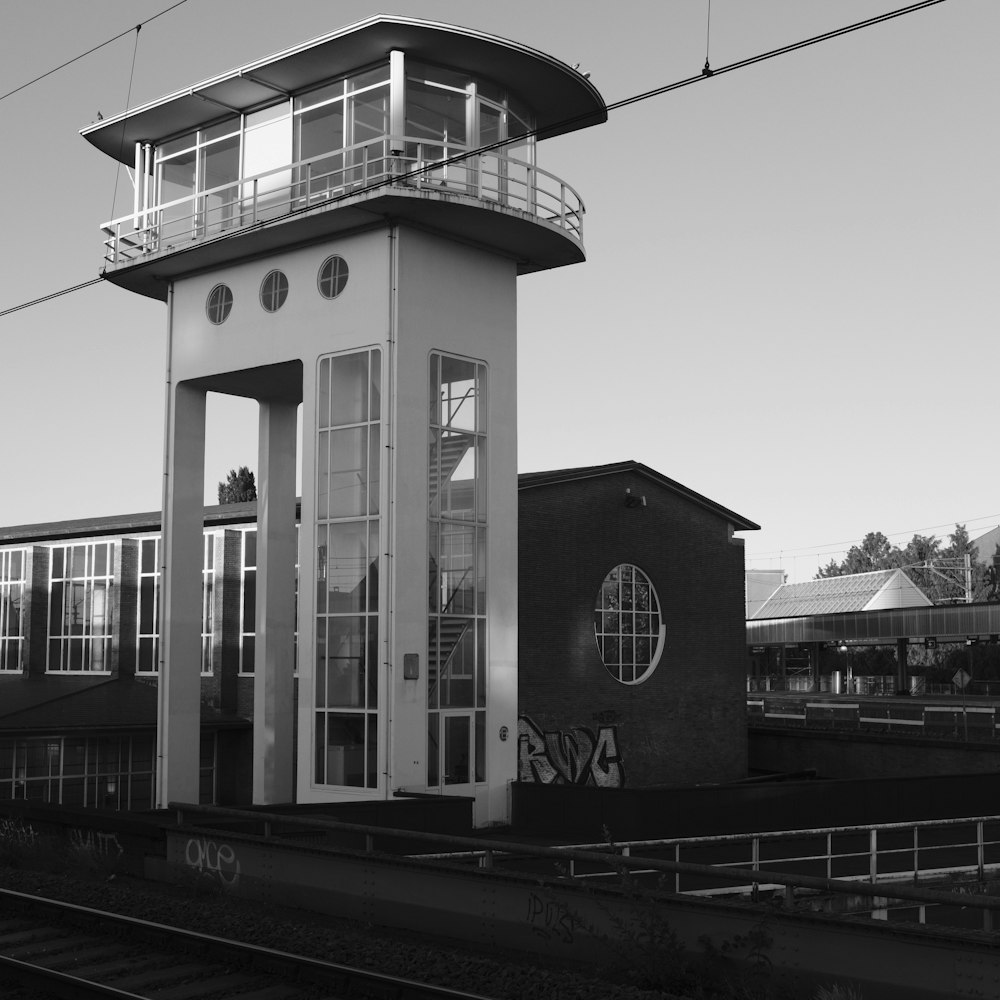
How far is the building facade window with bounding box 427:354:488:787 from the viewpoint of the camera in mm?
26078

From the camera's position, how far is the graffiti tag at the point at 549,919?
39.1ft

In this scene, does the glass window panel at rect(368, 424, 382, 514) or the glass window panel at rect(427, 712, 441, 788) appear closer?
the glass window panel at rect(427, 712, 441, 788)

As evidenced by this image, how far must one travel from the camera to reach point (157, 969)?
11719 millimetres

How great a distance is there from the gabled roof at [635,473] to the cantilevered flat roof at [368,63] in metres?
8.74

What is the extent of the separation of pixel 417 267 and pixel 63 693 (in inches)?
900

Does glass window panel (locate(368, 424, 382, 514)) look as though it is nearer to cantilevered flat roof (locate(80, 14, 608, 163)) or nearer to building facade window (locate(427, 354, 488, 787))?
building facade window (locate(427, 354, 488, 787))

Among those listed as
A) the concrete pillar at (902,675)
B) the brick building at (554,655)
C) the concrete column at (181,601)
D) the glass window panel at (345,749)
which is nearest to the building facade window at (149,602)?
the brick building at (554,655)

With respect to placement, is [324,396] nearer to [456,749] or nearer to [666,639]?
[456,749]

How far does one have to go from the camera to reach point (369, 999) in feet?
34.6

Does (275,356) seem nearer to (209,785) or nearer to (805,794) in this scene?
(805,794)

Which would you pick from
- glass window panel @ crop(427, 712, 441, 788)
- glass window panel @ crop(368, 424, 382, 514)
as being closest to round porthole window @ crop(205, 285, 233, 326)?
glass window panel @ crop(368, 424, 382, 514)

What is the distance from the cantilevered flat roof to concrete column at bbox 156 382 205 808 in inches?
245

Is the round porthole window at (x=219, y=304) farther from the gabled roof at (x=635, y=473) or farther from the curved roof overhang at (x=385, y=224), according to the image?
the gabled roof at (x=635, y=473)

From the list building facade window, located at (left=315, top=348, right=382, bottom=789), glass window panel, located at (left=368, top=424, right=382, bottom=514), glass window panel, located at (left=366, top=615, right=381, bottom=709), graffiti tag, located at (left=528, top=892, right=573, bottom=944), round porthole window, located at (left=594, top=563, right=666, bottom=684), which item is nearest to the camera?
graffiti tag, located at (left=528, top=892, right=573, bottom=944)
